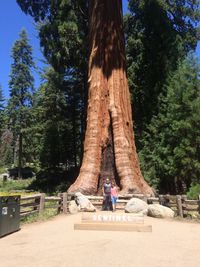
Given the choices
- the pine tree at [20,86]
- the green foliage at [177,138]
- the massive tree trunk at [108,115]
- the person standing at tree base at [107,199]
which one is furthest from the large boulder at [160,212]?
the pine tree at [20,86]

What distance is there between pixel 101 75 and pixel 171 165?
6524mm

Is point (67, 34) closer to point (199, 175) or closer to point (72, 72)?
point (72, 72)

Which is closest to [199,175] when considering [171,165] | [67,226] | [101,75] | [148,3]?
[171,165]

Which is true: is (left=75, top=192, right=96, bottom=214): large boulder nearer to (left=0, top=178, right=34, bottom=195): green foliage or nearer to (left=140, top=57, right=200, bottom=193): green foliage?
(left=140, top=57, right=200, bottom=193): green foliage

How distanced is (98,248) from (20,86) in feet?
154

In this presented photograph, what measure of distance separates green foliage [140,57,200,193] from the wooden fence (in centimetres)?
543

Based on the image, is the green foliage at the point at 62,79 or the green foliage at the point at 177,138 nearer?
the green foliage at the point at 177,138

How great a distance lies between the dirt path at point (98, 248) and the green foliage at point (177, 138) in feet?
31.8

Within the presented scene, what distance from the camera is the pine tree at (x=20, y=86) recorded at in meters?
50.6

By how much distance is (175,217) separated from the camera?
13.4 metres

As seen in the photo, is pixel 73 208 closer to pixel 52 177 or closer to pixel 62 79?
pixel 62 79

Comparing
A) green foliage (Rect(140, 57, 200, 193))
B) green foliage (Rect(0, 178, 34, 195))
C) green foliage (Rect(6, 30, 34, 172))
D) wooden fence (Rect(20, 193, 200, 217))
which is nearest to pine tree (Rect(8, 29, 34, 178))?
green foliage (Rect(6, 30, 34, 172))

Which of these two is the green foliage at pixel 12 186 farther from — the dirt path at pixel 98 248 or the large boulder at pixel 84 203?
the dirt path at pixel 98 248

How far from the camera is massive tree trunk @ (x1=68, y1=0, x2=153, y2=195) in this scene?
691 inches
